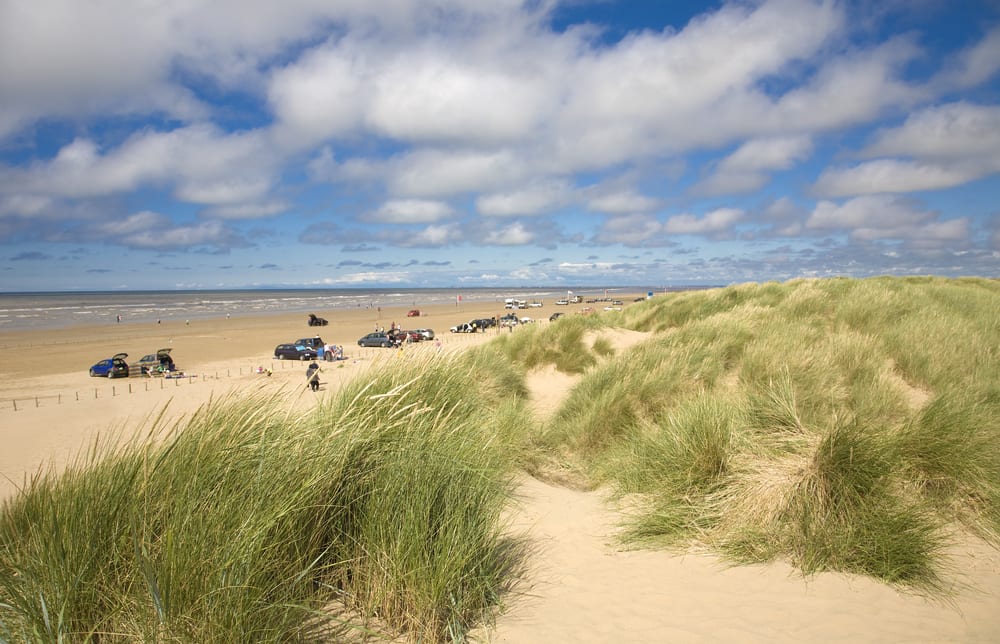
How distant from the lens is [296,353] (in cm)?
3133

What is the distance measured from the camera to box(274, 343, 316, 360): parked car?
30.9 meters

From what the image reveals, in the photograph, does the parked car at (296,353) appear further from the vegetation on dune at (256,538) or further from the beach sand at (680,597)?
the vegetation on dune at (256,538)

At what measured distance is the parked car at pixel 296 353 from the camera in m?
30.9

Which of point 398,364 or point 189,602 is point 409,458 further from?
point 398,364

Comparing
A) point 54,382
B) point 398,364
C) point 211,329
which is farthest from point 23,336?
point 398,364

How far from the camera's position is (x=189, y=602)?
8.77ft

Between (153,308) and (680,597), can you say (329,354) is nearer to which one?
(680,597)

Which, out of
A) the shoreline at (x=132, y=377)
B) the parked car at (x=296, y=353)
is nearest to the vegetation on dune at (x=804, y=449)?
the shoreline at (x=132, y=377)

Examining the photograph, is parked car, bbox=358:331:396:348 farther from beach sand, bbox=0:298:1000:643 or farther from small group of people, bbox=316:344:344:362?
beach sand, bbox=0:298:1000:643

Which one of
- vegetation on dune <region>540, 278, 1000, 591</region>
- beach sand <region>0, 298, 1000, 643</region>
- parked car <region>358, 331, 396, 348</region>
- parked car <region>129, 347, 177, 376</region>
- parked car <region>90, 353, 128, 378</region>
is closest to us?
beach sand <region>0, 298, 1000, 643</region>

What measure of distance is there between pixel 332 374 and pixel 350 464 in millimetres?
21573

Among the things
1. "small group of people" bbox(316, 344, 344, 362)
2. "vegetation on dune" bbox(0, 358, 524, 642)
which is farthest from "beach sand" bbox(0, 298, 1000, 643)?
"small group of people" bbox(316, 344, 344, 362)

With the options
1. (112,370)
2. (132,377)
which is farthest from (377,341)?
(112,370)

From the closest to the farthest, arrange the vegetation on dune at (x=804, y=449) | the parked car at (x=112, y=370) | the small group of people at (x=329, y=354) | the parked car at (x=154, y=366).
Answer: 1. the vegetation on dune at (x=804, y=449)
2. the parked car at (x=112, y=370)
3. the parked car at (x=154, y=366)
4. the small group of people at (x=329, y=354)
